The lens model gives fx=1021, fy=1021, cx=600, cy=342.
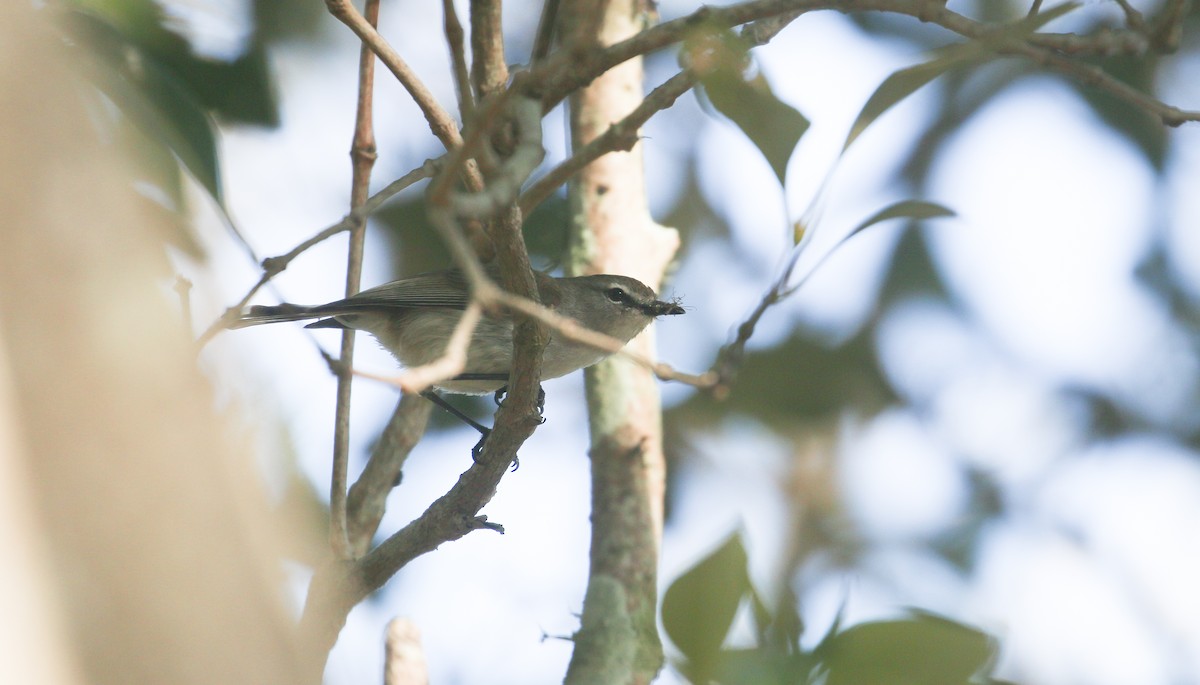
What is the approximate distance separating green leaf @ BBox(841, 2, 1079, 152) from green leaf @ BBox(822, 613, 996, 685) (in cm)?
107

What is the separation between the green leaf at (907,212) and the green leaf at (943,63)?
267mm

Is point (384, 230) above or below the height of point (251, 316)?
above

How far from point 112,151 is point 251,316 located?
8.37ft

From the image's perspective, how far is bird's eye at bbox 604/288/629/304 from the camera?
424 cm

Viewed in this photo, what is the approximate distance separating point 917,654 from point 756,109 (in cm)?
129

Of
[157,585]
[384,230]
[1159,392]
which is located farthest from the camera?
[1159,392]

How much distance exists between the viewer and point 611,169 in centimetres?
449

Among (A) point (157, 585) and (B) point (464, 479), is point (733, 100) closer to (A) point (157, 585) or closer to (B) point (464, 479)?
(B) point (464, 479)

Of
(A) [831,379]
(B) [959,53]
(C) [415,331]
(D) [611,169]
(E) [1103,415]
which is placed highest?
(D) [611,169]

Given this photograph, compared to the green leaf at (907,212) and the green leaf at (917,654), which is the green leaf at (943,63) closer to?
the green leaf at (907,212)

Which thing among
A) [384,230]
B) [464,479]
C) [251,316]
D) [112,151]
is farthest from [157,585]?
[384,230]

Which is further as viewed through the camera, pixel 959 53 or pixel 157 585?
pixel 959 53

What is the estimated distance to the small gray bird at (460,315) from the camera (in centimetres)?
399

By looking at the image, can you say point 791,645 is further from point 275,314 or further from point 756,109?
point 275,314
